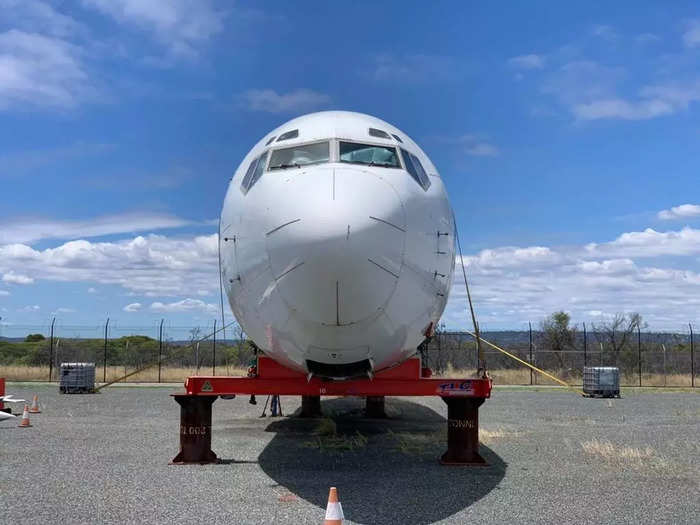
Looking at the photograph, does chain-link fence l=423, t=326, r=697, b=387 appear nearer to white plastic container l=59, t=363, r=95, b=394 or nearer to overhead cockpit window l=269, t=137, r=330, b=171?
white plastic container l=59, t=363, r=95, b=394

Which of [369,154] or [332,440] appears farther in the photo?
[332,440]

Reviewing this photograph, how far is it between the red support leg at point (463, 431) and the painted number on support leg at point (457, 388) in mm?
226

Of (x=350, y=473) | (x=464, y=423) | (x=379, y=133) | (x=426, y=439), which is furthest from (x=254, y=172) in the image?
(x=426, y=439)

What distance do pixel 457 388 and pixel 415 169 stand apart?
3058 millimetres

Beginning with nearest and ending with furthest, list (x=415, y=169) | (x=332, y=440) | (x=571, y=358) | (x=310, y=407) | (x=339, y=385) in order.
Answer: (x=415, y=169) → (x=339, y=385) → (x=332, y=440) → (x=310, y=407) → (x=571, y=358)

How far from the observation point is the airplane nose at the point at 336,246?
18.8 feet

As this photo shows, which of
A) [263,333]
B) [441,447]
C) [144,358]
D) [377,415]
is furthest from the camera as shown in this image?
[144,358]

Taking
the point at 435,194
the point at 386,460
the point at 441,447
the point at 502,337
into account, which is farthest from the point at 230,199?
the point at 502,337

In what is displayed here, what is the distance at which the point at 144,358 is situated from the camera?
45.7 m

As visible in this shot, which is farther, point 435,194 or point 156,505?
point 435,194

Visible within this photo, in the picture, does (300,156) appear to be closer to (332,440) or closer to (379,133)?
(379,133)

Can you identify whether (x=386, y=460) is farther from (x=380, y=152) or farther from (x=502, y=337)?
(x=502, y=337)

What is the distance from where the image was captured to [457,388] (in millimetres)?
8953

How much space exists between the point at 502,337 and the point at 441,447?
98.5 ft
